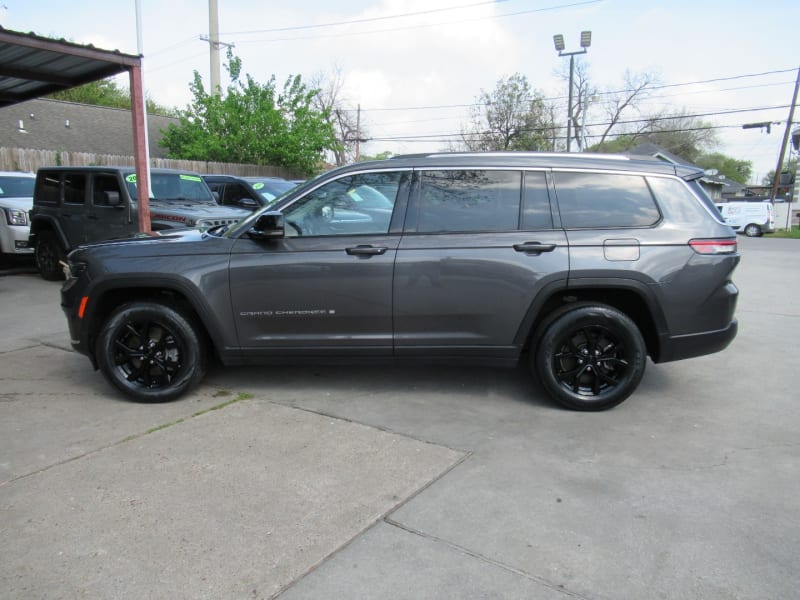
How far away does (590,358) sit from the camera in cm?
447

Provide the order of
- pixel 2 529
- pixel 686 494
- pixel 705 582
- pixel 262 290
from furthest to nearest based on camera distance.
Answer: pixel 262 290 < pixel 686 494 < pixel 2 529 < pixel 705 582

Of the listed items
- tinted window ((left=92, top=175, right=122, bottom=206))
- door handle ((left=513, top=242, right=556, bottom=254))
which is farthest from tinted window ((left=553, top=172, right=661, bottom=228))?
tinted window ((left=92, top=175, right=122, bottom=206))

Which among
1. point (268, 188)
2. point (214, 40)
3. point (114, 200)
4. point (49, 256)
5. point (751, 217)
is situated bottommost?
point (49, 256)

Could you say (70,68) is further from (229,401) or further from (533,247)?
(533,247)

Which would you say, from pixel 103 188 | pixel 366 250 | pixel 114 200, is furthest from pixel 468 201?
pixel 103 188

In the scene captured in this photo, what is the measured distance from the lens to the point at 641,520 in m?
3.04

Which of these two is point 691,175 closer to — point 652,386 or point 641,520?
point 652,386

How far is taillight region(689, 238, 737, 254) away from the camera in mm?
4324

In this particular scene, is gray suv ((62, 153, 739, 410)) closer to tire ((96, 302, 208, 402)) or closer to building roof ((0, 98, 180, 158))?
tire ((96, 302, 208, 402))

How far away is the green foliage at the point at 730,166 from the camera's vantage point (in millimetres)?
90188

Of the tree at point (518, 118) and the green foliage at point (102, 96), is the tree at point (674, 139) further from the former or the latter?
the green foliage at point (102, 96)

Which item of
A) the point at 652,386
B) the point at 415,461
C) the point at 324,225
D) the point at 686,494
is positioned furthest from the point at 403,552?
the point at 652,386

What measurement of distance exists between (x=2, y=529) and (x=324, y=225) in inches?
106

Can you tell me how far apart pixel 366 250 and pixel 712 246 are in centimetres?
246
